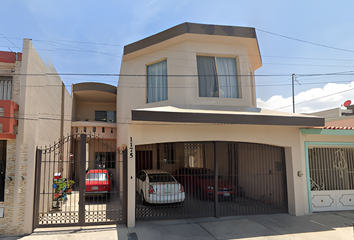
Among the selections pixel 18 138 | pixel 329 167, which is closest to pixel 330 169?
pixel 329 167

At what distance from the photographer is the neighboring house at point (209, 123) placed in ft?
24.0

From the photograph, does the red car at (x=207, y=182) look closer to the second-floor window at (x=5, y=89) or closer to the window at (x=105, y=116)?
the second-floor window at (x=5, y=89)

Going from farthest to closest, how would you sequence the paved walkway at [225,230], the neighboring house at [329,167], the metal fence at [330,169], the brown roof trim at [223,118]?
the metal fence at [330,169] < the neighboring house at [329,167] < the brown roof trim at [223,118] < the paved walkway at [225,230]

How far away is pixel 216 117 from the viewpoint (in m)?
7.07

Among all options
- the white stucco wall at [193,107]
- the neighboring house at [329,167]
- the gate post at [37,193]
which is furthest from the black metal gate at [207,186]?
the gate post at [37,193]

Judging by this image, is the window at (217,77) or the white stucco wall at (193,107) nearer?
the white stucco wall at (193,107)

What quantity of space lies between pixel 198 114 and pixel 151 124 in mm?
1495

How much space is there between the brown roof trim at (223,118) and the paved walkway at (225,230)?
3.07 metres

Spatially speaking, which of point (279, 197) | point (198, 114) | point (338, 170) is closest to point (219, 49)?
point (198, 114)

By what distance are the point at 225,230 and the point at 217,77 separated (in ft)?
18.3

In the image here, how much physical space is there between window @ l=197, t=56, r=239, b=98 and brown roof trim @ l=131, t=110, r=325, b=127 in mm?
2365

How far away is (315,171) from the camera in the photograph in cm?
941

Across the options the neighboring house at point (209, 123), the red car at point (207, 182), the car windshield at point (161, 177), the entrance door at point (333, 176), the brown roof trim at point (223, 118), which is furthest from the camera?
the entrance door at point (333, 176)

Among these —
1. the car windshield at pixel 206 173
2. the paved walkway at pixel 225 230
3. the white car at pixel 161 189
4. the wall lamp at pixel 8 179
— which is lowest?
the paved walkway at pixel 225 230
